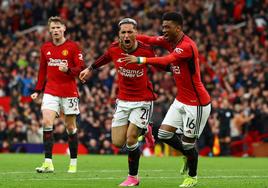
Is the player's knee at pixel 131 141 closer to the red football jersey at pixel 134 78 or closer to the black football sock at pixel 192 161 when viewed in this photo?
the red football jersey at pixel 134 78

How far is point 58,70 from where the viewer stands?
53.4 ft

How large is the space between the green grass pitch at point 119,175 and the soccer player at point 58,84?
725 mm

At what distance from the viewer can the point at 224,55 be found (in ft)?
102

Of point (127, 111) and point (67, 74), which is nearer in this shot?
point (127, 111)

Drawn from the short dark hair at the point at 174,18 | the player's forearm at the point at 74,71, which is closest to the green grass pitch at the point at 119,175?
the player's forearm at the point at 74,71

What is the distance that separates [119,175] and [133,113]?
2585 mm

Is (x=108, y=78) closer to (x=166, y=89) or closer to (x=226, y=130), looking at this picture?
(x=166, y=89)

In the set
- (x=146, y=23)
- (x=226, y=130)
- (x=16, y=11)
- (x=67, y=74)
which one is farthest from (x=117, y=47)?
(x=16, y=11)

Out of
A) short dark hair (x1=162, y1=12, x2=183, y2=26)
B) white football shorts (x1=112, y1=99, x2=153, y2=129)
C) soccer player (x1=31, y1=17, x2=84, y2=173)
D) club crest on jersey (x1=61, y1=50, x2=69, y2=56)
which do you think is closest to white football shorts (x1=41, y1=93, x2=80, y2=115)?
soccer player (x1=31, y1=17, x2=84, y2=173)

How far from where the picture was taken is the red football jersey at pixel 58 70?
16.3 m

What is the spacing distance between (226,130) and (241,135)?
20.2 inches

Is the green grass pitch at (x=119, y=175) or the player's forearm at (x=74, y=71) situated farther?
the player's forearm at (x=74, y=71)

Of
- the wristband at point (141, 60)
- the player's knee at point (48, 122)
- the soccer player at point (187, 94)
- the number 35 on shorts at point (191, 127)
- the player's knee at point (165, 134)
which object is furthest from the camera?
the player's knee at point (48, 122)

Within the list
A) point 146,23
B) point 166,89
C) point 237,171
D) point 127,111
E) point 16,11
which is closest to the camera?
point 127,111
